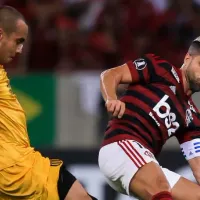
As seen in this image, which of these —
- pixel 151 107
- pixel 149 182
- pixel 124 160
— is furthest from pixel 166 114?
pixel 149 182

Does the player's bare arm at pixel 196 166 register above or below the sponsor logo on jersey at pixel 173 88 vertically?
below

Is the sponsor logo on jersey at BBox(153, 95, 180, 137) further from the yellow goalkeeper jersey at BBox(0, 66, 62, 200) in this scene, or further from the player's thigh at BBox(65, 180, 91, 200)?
the yellow goalkeeper jersey at BBox(0, 66, 62, 200)

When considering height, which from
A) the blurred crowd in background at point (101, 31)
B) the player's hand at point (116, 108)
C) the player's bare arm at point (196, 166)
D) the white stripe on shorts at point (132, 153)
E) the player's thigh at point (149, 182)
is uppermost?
the player's hand at point (116, 108)

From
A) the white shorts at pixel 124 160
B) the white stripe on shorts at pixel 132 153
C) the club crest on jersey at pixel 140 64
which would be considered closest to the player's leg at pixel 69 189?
the white shorts at pixel 124 160

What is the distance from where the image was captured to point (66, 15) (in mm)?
10039

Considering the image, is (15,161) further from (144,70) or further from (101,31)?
(101,31)

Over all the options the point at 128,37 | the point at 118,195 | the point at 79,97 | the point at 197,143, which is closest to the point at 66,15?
the point at 128,37

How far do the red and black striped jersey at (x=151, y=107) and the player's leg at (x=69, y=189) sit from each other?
1.28 feet

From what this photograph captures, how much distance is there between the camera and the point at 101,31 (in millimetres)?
9867

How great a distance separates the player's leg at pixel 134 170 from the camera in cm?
523

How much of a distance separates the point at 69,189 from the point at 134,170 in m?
0.44

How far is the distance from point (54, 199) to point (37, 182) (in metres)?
0.16

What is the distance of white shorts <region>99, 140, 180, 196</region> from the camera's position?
536 cm

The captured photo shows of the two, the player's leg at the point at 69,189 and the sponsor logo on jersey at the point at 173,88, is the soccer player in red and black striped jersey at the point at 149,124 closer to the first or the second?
the sponsor logo on jersey at the point at 173,88
